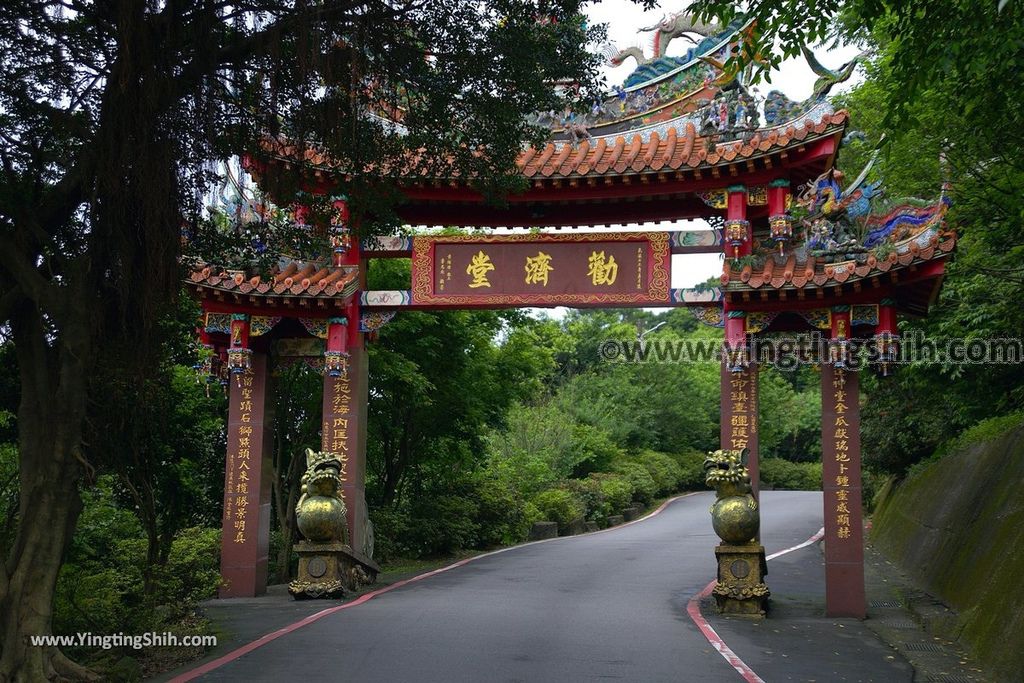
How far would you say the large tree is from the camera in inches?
267

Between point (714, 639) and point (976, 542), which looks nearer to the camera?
point (714, 639)

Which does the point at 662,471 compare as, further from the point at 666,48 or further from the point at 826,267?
the point at 826,267

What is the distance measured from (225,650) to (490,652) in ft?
7.60

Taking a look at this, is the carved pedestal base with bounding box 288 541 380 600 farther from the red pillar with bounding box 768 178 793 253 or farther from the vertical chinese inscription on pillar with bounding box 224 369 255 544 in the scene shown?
the red pillar with bounding box 768 178 793 253

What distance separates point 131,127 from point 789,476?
38.9 meters

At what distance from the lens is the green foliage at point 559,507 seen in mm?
24828

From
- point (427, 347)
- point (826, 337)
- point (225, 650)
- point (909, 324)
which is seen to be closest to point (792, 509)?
point (909, 324)

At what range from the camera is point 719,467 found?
11.9 m

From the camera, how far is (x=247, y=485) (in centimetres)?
1323

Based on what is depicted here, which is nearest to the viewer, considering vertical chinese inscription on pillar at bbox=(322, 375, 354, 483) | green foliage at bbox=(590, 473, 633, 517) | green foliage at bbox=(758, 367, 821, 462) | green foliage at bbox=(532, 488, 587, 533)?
vertical chinese inscription on pillar at bbox=(322, 375, 354, 483)

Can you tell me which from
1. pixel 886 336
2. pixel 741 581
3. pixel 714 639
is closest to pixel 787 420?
pixel 886 336

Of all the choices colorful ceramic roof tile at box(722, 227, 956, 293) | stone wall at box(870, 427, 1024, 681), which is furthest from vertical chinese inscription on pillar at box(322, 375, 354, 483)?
stone wall at box(870, 427, 1024, 681)

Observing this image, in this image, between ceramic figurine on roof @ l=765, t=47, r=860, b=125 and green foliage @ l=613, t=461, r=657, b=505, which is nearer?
ceramic figurine on roof @ l=765, t=47, r=860, b=125

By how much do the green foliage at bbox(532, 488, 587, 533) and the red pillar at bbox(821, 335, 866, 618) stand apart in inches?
517
